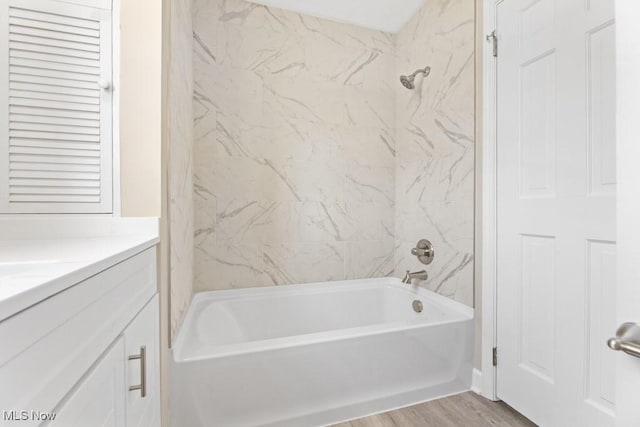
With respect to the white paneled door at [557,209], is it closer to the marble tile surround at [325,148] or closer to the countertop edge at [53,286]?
the marble tile surround at [325,148]

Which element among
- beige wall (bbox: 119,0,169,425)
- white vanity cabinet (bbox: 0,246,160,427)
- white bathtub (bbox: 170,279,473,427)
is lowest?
white bathtub (bbox: 170,279,473,427)

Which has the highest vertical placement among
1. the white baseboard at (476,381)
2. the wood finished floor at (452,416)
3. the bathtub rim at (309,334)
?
the bathtub rim at (309,334)

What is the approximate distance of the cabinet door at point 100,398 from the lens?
→ 0.46m

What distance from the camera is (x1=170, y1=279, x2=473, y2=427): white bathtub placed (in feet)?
3.85

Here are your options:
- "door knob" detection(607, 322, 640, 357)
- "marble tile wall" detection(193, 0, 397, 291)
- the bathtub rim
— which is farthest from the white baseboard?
"door knob" detection(607, 322, 640, 357)

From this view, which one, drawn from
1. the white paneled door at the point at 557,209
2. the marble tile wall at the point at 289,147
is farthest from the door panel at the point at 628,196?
the marble tile wall at the point at 289,147

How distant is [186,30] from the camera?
161 cm

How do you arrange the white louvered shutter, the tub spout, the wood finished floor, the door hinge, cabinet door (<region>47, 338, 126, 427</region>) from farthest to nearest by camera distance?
1. the tub spout
2. the door hinge
3. the wood finished floor
4. the white louvered shutter
5. cabinet door (<region>47, 338, 126, 427</region>)

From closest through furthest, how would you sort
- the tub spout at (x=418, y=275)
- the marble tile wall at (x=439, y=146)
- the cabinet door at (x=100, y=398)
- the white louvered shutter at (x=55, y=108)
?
the cabinet door at (x=100, y=398) < the white louvered shutter at (x=55, y=108) < the marble tile wall at (x=439, y=146) < the tub spout at (x=418, y=275)

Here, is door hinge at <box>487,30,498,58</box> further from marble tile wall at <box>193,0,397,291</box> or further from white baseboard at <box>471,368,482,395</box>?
white baseboard at <box>471,368,482,395</box>

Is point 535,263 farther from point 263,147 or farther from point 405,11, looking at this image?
point 405,11

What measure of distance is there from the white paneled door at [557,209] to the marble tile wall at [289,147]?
3.21ft

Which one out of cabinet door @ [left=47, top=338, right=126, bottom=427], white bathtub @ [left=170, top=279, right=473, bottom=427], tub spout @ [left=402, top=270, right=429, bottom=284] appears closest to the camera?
cabinet door @ [left=47, top=338, right=126, bottom=427]

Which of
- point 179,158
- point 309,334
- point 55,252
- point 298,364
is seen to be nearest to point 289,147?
point 179,158
